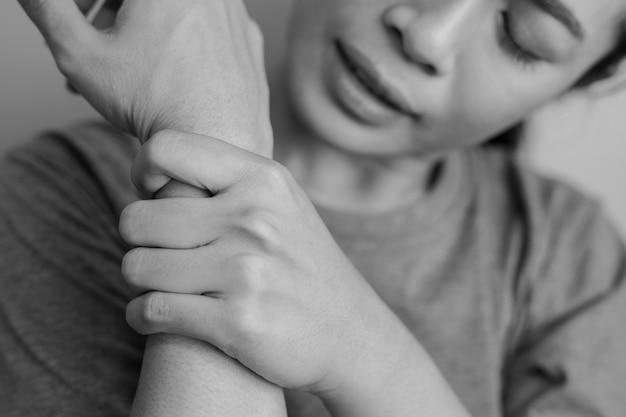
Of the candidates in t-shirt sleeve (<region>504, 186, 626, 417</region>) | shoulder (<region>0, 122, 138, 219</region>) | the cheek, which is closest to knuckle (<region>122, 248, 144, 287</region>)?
shoulder (<region>0, 122, 138, 219</region>)

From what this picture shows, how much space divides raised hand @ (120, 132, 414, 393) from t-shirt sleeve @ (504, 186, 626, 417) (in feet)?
1.60

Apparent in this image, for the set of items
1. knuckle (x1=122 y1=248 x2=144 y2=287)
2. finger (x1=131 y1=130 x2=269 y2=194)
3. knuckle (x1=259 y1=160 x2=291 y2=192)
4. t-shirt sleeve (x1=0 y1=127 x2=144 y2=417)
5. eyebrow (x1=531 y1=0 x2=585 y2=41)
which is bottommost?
t-shirt sleeve (x1=0 y1=127 x2=144 y2=417)

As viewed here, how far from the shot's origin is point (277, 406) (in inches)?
27.1

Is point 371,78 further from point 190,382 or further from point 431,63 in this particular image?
point 190,382

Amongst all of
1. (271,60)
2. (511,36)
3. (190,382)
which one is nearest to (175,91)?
(190,382)

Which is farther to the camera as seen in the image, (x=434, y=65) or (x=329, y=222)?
(x=329, y=222)

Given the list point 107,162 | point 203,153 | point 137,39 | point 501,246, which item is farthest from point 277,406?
point 501,246

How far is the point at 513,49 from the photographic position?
0.91m

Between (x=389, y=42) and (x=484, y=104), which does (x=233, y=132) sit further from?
(x=484, y=104)

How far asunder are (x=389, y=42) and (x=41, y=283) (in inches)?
18.8

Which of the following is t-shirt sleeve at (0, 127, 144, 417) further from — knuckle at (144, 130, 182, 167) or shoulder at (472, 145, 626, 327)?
shoulder at (472, 145, 626, 327)

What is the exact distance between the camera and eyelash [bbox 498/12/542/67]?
89 cm

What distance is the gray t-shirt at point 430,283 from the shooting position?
83cm

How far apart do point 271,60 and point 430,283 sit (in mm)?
590
